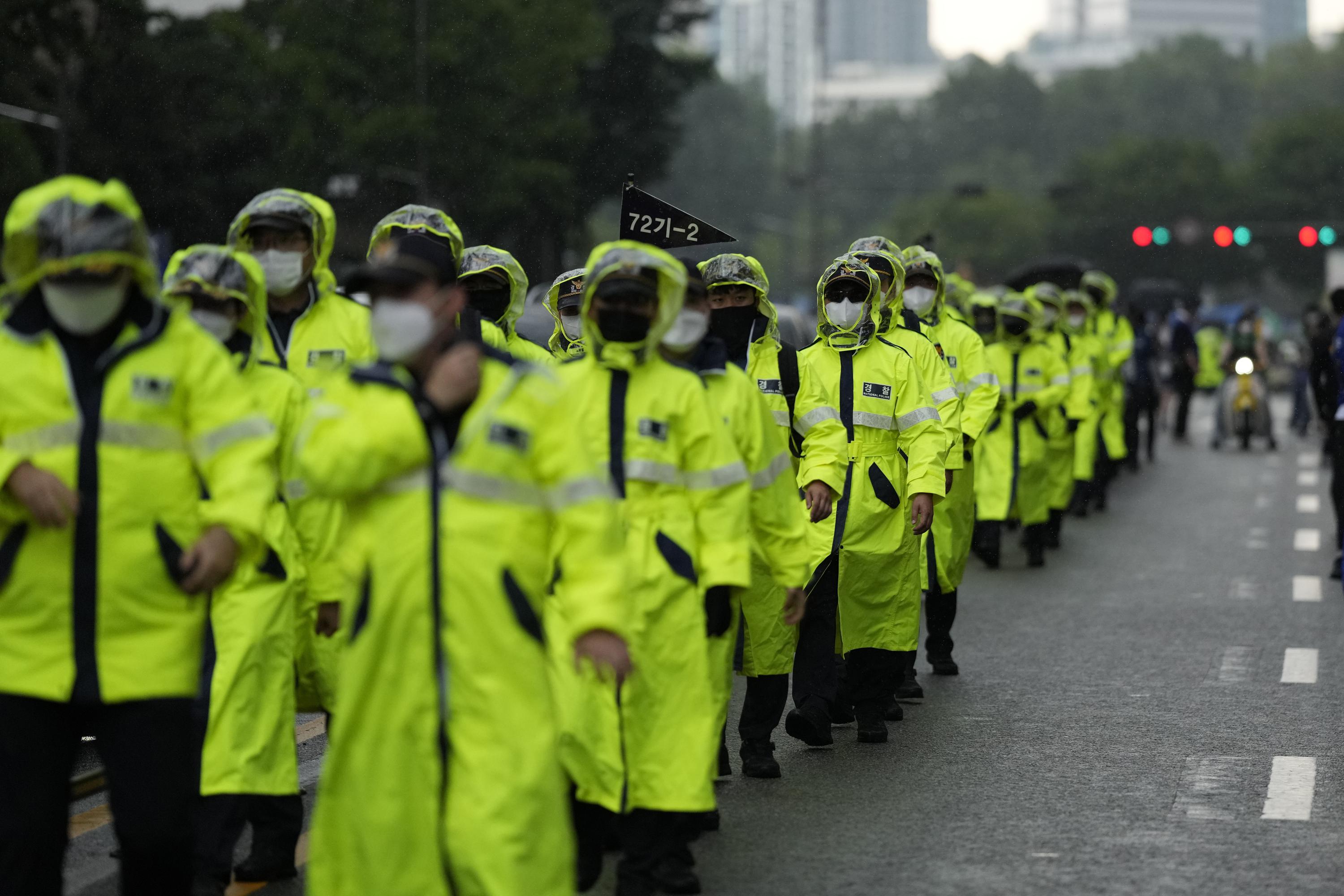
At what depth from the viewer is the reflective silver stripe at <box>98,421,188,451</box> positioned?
478 centimetres

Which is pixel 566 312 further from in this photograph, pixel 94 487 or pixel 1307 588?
pixel 1307 588

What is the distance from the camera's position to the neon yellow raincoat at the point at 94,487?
15.6 feet

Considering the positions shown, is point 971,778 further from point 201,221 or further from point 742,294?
point 201,221

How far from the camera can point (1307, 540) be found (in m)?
17.3

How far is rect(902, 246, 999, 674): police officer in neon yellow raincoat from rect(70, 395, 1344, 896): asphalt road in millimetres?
282

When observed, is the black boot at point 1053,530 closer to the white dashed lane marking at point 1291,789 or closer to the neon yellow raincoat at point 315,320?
the white dashed lane marking at point 1291,789

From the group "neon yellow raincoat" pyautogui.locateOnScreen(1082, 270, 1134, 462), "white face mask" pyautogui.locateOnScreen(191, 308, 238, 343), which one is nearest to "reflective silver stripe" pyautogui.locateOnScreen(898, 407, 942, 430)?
"white face mask" pyautogui.locateOnScreen(191, 308, 238, 343)

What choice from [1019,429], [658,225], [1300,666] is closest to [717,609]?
[658,225]

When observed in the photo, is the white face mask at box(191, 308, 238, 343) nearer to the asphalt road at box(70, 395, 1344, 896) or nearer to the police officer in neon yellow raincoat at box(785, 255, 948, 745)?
the asphalt road at box(70, 395, 1344, 896)

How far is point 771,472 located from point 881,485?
7.30ft

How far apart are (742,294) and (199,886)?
320 cm

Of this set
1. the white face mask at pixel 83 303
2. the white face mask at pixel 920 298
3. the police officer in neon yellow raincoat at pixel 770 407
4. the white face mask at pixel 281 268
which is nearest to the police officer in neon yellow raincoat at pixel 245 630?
the white face mask at pixel 281 268

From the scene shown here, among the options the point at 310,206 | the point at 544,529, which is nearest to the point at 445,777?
the point at 544,529

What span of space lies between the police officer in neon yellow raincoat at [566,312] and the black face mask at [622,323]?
9.31 feet
